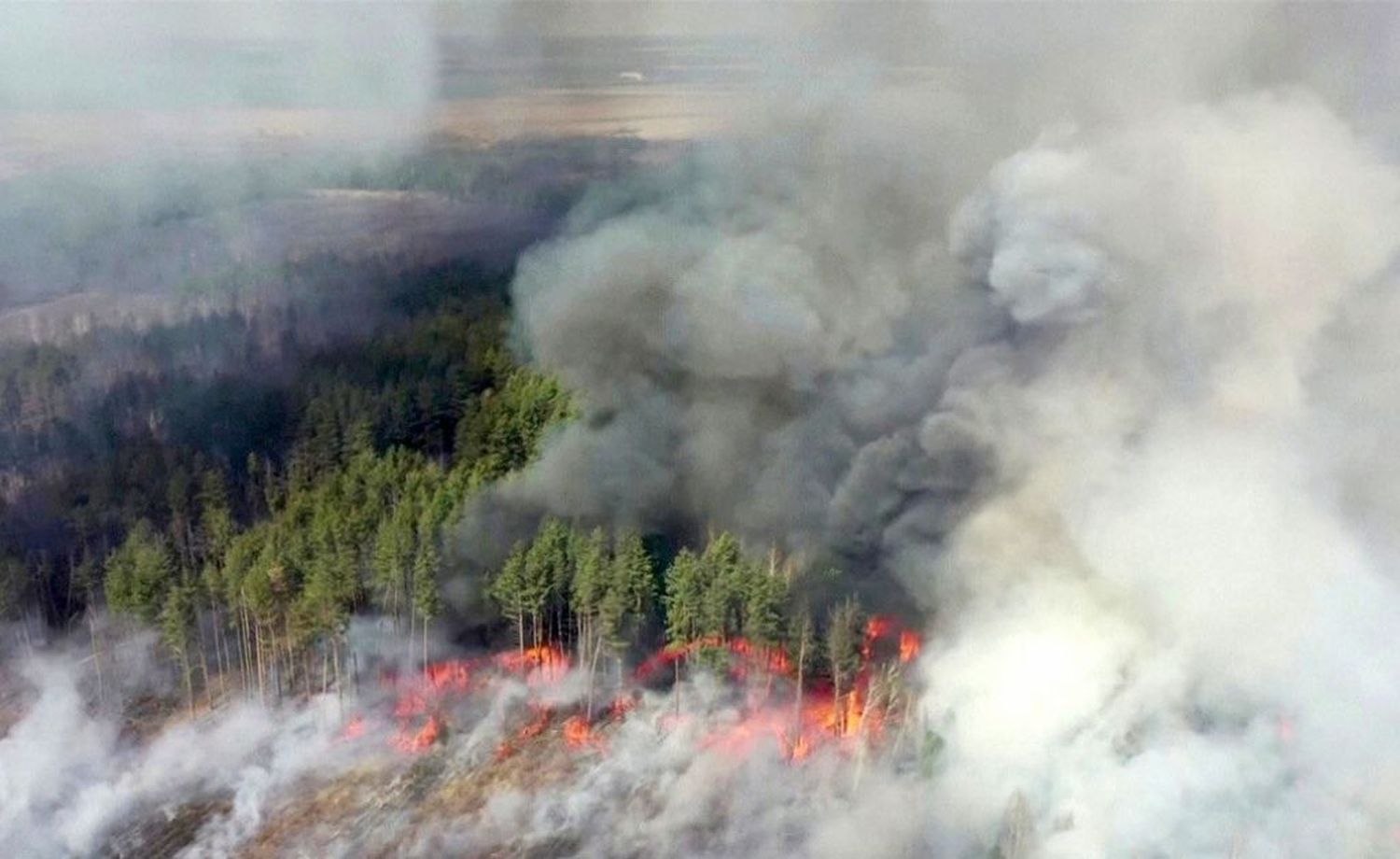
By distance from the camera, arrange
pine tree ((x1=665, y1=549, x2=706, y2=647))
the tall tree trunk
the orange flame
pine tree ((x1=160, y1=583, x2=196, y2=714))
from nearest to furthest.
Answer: the orange flame → pine tree ((x1=160, y1=583, x2=196, y2=714)) → pine tree ((x1=665, y1=549, x2=706, y2=647)) → the tall tree trunk

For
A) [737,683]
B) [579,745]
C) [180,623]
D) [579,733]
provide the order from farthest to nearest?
1. [737,683]
2. [180,623]
3. [579,733]
4. [579,745]

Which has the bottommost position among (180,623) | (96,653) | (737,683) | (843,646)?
(737,683)

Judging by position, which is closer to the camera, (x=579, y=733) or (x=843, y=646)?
(x=843, y=646)

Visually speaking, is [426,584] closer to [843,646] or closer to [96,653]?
[96,653]

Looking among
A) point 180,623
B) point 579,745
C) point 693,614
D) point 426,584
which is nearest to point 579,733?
point 579,745

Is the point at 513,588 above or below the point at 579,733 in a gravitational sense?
above

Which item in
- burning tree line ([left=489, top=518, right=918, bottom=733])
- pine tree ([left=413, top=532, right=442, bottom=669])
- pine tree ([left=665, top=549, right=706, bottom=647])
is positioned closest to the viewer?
burning tree line ([left=489, top=518, right=918, bottom=733])

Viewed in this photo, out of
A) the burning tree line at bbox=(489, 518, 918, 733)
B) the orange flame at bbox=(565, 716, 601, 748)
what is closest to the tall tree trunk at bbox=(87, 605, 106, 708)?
the burning tree line at bbox=(489, 518, 918, 733)

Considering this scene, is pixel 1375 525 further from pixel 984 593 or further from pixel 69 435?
pixel 69 435

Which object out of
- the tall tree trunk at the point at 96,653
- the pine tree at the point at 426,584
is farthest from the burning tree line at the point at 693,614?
the tall tree trunk at the point at 96,653

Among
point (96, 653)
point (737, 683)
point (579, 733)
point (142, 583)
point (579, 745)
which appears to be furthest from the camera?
point (96, 653)

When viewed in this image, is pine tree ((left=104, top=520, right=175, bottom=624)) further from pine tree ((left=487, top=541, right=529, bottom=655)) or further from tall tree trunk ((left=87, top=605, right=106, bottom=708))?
pine tree ((left=487, top=541, right=529, bottom=655))

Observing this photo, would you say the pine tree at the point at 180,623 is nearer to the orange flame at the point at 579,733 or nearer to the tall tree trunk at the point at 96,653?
the tall tree trunk at the point at 96,653
